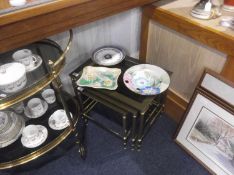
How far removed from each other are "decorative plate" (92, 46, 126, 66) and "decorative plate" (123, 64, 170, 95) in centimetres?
10

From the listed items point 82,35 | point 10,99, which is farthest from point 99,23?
point 10,99

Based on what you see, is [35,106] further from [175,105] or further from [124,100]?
[175,105]

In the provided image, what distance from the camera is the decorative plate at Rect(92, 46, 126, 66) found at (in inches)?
40.0

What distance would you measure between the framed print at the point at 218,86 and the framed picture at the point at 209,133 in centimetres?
3

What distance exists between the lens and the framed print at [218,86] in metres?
0.81

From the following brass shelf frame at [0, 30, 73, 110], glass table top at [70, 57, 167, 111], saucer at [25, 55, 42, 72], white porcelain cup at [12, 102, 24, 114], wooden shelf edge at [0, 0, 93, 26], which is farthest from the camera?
white porcelain cup at [12, 102, 24, 114]

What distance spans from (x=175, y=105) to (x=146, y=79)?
1.11 ft

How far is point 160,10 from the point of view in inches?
37.4

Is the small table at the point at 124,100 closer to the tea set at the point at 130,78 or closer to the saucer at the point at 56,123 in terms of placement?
the tea set at the point at 130,78

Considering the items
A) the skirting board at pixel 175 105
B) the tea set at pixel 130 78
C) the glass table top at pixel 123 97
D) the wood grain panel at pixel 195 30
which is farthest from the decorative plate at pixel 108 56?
the skirting board at pixel 175 105

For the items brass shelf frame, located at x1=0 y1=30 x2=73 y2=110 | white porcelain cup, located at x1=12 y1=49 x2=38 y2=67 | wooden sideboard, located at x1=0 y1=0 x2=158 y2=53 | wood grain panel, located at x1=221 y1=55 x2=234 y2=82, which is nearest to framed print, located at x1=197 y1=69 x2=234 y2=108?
wood grain panel, located at x1=221 y1=55 x2=234 y2=82

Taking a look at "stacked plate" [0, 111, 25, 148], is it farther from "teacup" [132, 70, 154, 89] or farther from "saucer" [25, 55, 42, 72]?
"teacup" [132, 70, 154, 89]

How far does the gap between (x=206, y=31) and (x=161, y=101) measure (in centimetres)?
48

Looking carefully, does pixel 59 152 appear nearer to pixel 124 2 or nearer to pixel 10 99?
Result: pixel 10 99
